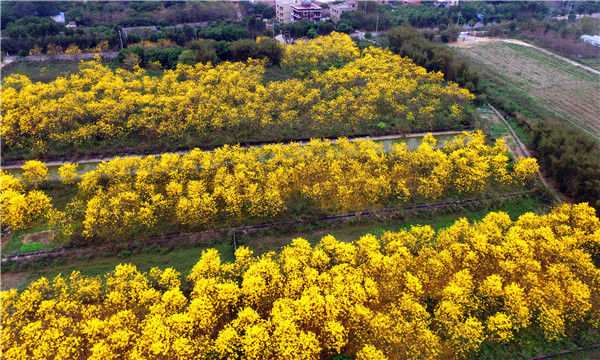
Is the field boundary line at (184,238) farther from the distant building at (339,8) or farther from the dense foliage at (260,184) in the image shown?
the distant building at (339,8)

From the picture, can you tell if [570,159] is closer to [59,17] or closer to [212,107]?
[212,107]

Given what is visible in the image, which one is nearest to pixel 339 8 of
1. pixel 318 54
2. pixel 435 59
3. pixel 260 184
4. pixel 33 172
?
pixel 318 54

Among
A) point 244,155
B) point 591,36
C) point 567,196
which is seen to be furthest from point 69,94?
point 591,36

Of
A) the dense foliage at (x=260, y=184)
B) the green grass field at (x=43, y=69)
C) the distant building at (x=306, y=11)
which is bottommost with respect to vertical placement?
the dense foliage at (x=260, y=184)

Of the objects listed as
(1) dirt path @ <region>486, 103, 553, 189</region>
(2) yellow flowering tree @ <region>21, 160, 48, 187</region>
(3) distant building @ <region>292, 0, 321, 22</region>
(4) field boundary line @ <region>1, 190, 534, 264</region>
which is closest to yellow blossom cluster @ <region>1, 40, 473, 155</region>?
(1) dirt path @ <region>486, 103, 553, 189</region>

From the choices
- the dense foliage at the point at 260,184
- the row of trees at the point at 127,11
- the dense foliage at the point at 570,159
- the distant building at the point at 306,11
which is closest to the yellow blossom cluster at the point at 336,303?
the dense foliage at the point at 260,184

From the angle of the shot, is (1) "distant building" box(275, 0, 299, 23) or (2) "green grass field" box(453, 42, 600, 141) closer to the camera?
(2) "green grass field" box(453, 42, 600, 141)

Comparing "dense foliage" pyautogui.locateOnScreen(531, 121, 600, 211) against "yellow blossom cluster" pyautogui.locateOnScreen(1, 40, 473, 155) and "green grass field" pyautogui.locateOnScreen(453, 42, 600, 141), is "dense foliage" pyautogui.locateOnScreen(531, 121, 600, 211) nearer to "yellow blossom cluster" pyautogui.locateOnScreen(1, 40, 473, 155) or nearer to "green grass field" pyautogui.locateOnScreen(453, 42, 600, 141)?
"yellow blossom cluster" pyautogui.locateOnScreen(1, 40, 473, 155)
